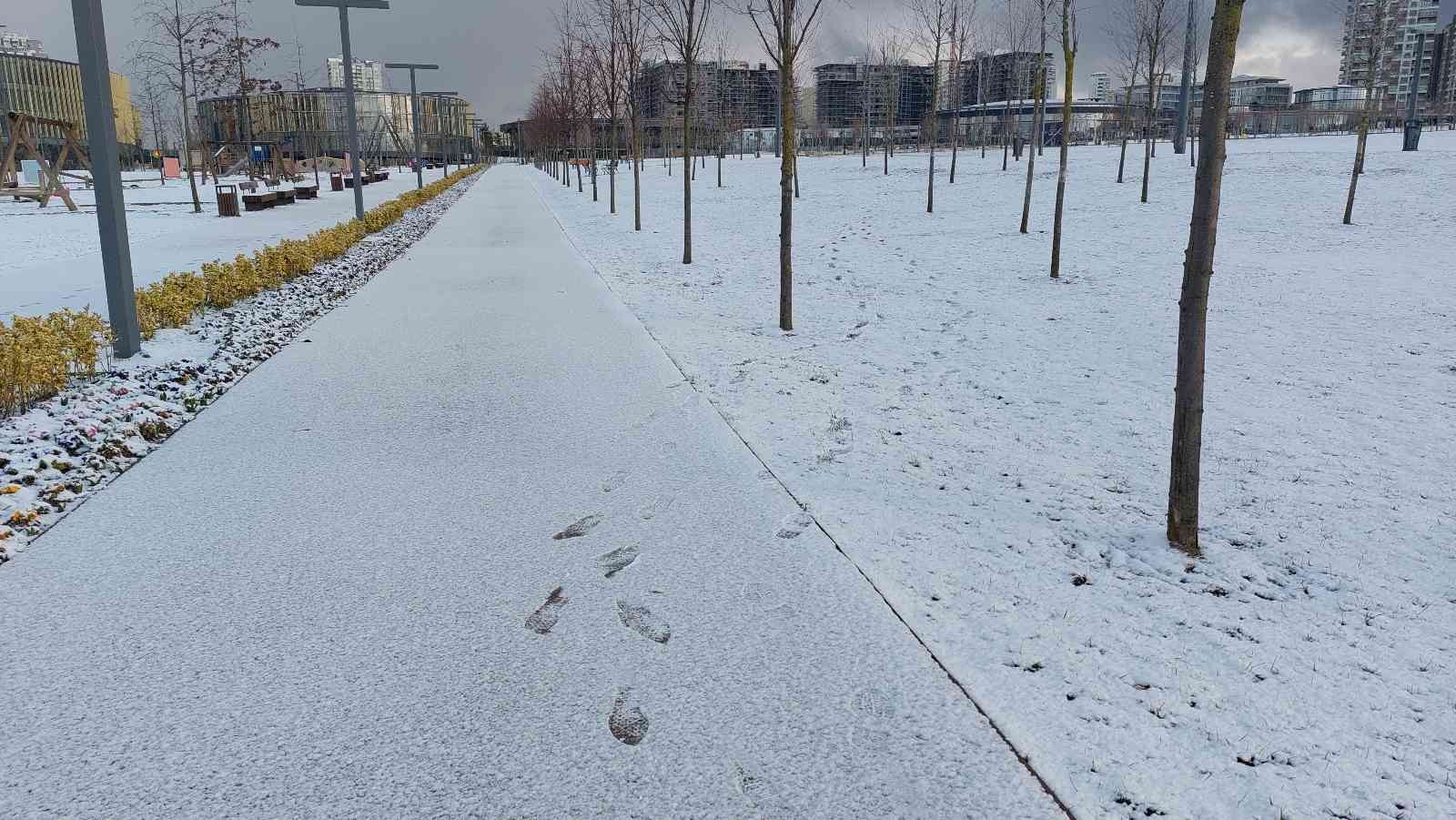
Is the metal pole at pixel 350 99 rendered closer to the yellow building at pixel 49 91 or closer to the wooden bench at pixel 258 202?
the wooden bench at pixel 258 202

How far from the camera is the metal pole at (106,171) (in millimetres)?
7602

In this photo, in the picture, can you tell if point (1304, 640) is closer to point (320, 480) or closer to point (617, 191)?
point (320, 480)

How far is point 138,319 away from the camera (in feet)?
28.4

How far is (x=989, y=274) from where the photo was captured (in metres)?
14.2

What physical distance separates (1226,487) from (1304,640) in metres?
2.05

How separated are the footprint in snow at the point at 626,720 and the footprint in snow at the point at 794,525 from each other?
1.51m

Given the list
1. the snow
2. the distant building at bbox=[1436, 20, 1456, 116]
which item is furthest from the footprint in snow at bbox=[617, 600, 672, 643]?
the distant building at bbox=[1436, 20, 1456, 116]

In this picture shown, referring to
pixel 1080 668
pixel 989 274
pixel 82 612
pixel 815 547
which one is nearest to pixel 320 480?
pixel 82 612

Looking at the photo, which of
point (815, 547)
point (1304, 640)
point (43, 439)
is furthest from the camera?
point (43, 439)

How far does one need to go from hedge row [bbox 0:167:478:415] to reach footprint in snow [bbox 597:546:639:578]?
4.89 metres

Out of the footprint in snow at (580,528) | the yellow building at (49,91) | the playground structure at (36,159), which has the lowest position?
the footprint in snow at (580,528)

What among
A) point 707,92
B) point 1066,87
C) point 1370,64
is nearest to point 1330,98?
point 707,92

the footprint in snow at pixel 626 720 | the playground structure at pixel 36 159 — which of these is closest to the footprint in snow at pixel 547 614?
the footprint in snow at pixel 626 720

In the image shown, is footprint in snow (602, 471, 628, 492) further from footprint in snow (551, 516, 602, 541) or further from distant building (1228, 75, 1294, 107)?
distant building (1228, 75, 1294, 107)
